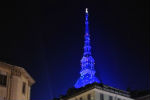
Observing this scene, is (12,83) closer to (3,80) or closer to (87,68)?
(3,80)

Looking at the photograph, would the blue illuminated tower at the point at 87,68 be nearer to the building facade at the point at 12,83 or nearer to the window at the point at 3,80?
the building facade at the point at 12,83

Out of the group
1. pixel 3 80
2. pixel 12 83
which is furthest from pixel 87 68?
pixel 3 80

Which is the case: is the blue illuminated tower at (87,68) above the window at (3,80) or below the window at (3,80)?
above

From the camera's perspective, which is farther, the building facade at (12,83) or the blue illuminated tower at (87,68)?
the blue illuminated tower at (87,68)

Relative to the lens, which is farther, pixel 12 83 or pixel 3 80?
pixel 12 83

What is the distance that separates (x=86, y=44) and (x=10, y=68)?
3993 inches

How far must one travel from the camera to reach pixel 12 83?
4834 cm

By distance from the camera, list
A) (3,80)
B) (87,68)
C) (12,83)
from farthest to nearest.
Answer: (87,68), (12,83), (3,80)

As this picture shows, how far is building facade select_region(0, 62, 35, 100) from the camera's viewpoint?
46947 millimetres

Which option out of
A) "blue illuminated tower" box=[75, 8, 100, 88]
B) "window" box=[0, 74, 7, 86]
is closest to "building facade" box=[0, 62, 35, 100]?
"window" box=[0, 74, 7, 86]

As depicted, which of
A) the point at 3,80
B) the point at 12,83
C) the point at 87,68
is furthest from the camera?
the point at 87,68

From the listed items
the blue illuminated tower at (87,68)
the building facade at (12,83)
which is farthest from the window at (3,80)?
the blue illuminated tower at (87,68)

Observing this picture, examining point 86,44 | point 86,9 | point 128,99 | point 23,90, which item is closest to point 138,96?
point 128,99

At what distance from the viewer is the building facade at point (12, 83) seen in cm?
4695
